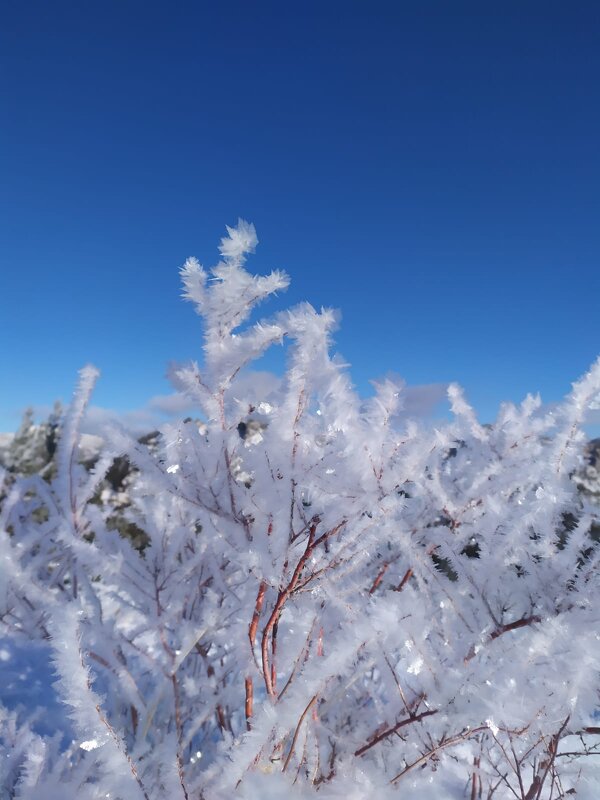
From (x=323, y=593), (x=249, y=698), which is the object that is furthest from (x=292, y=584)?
(x=249, y=698)

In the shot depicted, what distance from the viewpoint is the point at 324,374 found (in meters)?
1.27

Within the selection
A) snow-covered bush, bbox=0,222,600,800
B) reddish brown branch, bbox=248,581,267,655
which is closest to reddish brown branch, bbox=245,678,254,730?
snow-covered bush, bbox=0,222,600,800

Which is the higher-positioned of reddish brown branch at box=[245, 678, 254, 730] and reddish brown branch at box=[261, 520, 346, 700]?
reddish brown branch at box=[261, 520, 346, 700]

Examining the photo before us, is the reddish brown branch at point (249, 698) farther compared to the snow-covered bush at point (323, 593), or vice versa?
the reddish brown branch at point (249, 698)

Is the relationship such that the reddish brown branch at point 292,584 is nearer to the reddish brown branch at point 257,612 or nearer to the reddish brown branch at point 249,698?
the reddish brown branch at point 257,612

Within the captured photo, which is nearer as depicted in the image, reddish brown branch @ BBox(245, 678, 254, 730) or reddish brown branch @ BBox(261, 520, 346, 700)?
reddish brown branch @ BBox(261, 520, 346, 700)

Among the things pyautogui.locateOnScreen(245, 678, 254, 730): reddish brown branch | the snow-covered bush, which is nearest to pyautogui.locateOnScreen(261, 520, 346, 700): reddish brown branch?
the snow-covered bush

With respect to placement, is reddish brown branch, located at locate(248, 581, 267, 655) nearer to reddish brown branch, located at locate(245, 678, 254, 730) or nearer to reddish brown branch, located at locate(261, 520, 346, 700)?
reddish brown branch, located at locate(261, 520, 346, 700)

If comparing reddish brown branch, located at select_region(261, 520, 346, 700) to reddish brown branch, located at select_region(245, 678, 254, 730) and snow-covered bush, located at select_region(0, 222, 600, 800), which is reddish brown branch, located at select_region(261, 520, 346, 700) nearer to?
snow-covered bush, located at select_region(0, 222, 600, 800)

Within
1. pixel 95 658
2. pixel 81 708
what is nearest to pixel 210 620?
pixel 95 658

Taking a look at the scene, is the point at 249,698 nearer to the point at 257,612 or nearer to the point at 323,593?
the point at 257,612

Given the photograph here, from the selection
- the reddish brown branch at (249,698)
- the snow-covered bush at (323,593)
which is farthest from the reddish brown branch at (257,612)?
the reddish brown branch at (249,698)

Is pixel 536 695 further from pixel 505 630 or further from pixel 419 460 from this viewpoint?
pixel 419 460

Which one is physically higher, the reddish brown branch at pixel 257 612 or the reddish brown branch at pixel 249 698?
the reddish brown branch at pixel 257 612
